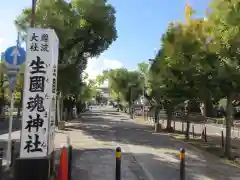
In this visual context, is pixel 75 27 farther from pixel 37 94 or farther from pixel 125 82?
pixel 125 82

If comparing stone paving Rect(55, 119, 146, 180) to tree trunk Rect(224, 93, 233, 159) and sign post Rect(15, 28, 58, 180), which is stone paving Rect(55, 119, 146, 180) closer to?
sign post Rect(15, 28, 58, 180)

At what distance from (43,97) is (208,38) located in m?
8.30

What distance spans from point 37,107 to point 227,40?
7.73 meters

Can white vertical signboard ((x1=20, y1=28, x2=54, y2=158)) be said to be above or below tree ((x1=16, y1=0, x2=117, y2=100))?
below

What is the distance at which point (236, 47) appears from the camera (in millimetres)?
11883

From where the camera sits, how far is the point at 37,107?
7.60 meters

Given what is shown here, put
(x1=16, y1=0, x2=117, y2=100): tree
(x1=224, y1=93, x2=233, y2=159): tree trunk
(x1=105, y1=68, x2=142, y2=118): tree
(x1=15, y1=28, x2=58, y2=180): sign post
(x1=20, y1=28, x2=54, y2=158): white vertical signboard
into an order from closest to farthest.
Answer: (x1=15, y1=28, x2=58, y2=180): sign post, (x1=20, y1=28, x2=54, y2=158): white vertical signboard, (x1=224, y1=93, x2=233, y2=159): tree trunk, (x1=16, y1=0, x2=117, y2=100): tree, (x1=105, y1=68, x2=142, y2=118): tree

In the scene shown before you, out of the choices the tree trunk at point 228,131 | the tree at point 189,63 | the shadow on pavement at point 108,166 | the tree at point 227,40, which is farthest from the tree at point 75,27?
the tree trunk at point 228,131

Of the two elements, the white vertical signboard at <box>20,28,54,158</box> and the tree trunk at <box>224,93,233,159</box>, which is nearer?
the white vertical signboard at <box>20,28,54,158</box>

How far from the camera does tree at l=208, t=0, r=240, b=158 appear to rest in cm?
1152

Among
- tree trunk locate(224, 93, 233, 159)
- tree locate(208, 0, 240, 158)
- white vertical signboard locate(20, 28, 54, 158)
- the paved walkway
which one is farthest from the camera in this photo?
tree trunk locate(224, 93, 233, 159)

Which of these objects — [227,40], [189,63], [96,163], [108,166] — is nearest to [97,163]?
[96,163]

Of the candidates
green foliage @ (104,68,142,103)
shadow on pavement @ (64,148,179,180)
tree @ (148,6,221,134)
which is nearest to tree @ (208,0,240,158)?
tree @ (148,6,221,134)

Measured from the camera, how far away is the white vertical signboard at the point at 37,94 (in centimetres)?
750
